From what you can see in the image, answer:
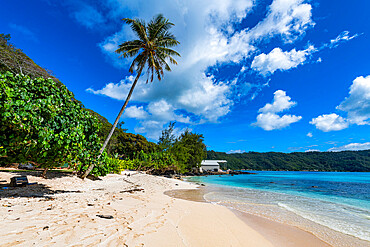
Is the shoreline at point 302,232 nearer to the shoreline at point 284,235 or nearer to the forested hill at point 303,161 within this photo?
the shoreline at point 284,235

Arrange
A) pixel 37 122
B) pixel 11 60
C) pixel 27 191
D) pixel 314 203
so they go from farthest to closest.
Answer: pixel 11 60
pixel 314 203
pixel 27 191
pixel 37 122

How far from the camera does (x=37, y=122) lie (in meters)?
5.21

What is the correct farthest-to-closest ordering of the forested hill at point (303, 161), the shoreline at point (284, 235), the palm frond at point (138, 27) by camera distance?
the forested hill at point (303, 161) → the palm frond at point (138, 27) → the shoreline at point (284, 235)

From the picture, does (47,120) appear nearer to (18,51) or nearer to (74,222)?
(74,222)

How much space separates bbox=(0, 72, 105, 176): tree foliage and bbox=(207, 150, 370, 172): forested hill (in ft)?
383

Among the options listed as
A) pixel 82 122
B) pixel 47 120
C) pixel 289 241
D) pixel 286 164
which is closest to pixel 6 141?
pixel 47 120

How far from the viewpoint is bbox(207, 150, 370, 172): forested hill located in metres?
111

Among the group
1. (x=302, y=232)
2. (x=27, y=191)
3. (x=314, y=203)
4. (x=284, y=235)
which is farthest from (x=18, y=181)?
(x=314, y=203)

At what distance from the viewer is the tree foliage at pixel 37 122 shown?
4.78 metres

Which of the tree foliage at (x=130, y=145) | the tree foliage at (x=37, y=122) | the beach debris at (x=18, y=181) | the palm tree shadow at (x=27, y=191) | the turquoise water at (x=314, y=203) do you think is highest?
the tree foliage at (x=130, y=145)

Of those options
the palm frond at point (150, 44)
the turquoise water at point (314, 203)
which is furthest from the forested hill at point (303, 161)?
the palm frond at point (150, 44)

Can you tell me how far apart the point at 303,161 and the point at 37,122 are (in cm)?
15741

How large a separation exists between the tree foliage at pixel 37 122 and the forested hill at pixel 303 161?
11673 centimetres

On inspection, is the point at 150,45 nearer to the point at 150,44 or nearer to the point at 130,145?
the point at 150,44
